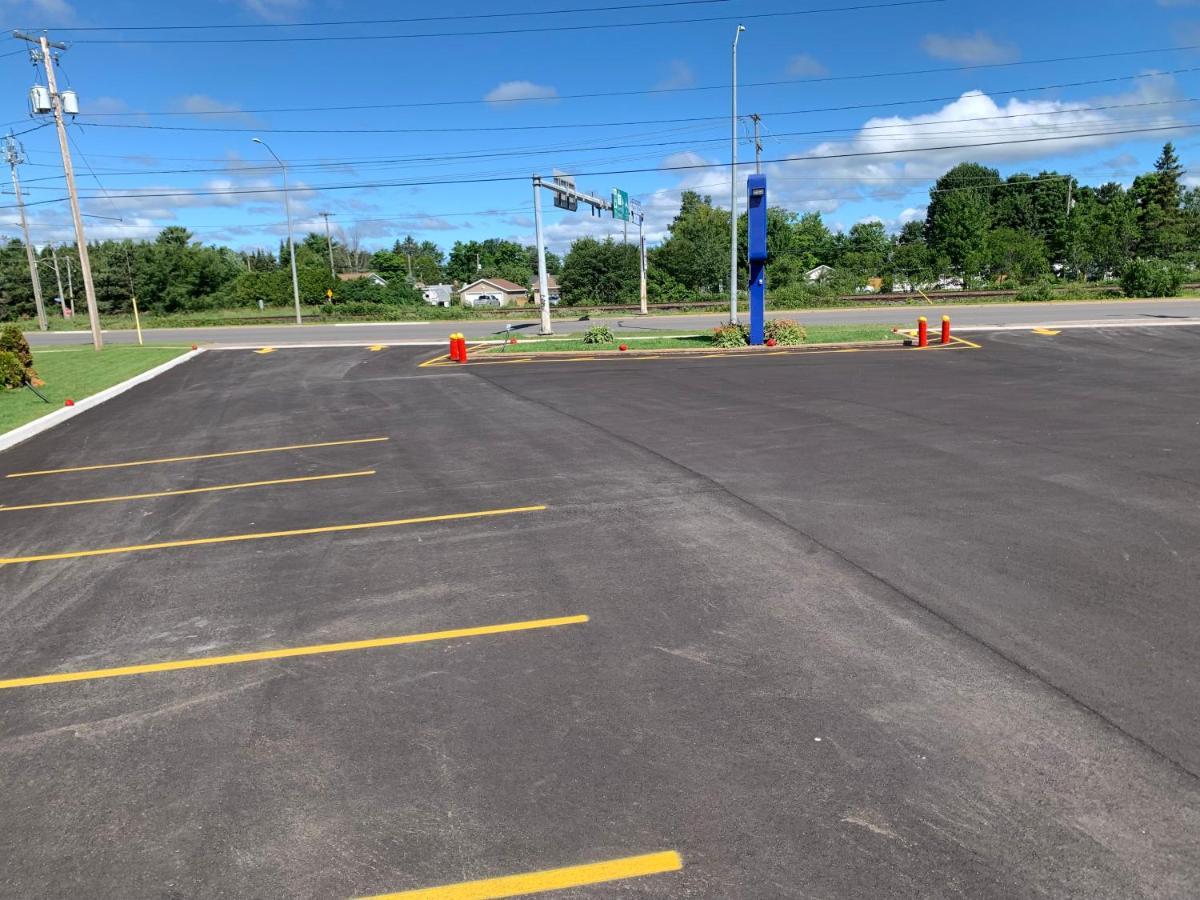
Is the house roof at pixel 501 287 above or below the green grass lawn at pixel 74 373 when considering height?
above

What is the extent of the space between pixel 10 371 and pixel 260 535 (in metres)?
15.8

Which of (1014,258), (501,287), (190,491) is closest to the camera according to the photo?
(190,491)

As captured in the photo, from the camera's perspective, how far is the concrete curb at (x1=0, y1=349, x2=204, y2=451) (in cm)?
1398

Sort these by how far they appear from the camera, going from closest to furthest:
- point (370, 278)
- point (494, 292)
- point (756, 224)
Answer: point (756, 224) < point (370, 278) < point (494, 292)

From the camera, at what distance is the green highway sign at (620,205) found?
36.7 metres

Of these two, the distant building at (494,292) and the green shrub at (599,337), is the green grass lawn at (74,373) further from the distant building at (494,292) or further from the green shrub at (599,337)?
the distant building at (494,292)

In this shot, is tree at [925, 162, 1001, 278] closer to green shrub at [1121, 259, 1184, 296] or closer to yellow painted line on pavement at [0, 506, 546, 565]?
green shrub at [1121, 259, 1184, 296]

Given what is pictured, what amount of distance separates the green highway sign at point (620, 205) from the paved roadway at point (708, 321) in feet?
17.4

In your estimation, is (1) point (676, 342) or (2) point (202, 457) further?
(1) point (676, 342)

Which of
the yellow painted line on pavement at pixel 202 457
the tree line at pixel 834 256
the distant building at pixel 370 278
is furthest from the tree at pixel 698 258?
the yellow painted line on pavement at pixel 202 457

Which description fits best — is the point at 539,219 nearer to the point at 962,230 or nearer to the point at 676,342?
the point at 676,342

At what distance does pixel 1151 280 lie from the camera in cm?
3931

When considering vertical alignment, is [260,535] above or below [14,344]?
below

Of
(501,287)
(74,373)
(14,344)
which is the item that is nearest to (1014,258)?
(501,287)
